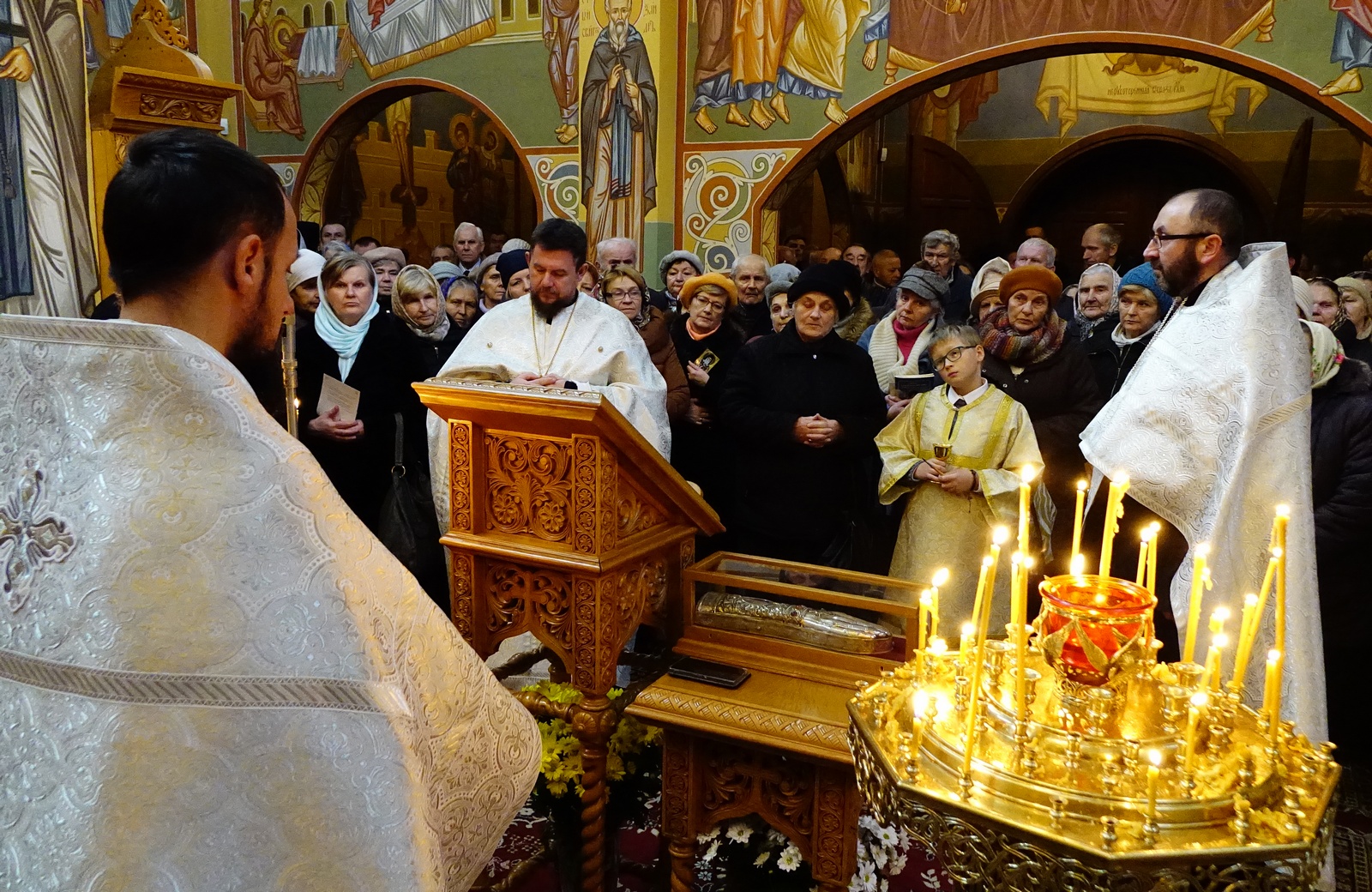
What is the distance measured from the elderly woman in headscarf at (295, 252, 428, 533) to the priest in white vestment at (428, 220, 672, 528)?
345mm

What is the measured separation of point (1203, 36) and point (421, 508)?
5829 mm

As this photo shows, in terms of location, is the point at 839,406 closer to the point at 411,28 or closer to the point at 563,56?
the point at 563,56

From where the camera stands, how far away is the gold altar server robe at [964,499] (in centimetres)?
329

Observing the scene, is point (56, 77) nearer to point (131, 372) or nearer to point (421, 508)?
point (421, 508)

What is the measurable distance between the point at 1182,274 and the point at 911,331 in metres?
1.89

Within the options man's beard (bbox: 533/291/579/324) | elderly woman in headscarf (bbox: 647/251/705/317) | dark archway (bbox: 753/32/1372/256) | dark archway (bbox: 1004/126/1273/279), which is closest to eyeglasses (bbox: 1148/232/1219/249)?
man's beard (bbox: 533/291/579/324)

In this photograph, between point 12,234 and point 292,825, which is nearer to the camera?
point 292,825

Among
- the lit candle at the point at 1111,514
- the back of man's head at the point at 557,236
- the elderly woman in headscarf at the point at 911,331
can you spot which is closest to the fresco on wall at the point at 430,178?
the elderly woman in headscarf at the point at 911,331

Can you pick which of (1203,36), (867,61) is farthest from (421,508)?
(1203,36)

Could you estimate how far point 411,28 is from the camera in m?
8.96

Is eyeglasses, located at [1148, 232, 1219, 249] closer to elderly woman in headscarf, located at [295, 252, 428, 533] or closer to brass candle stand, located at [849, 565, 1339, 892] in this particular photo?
brass candle stand, located at [849, 565, 1339, 892]

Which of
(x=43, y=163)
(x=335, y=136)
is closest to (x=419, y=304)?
(x=43, y=163)

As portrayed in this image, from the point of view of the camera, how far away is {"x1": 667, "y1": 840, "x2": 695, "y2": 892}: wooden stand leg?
2.21m

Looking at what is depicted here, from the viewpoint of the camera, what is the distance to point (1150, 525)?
5.16ft
